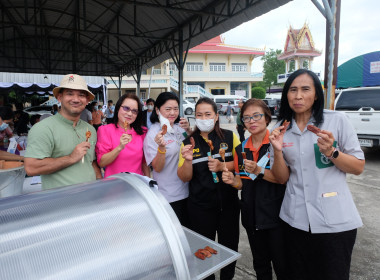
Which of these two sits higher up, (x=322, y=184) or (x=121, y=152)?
(x=121, y=152)

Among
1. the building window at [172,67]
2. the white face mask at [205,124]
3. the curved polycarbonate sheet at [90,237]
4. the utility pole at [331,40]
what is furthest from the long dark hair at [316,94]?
the building window at [172,67]

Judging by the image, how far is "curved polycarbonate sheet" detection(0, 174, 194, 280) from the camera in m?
0.84

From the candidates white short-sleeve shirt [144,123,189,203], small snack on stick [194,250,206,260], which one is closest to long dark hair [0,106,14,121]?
white short-sleeve shirt [144,123,189,203]

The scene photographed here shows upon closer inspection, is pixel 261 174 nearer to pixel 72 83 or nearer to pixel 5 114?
pixel 72 83

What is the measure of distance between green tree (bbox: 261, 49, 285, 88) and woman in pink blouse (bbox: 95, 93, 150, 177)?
48.6m

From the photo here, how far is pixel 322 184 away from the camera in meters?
1.52

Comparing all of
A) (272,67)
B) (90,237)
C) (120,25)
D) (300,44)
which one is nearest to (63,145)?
(90,237)

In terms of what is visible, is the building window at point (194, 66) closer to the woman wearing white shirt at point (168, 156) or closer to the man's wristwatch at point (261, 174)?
the woman wearing white shirt at point (168, 156)

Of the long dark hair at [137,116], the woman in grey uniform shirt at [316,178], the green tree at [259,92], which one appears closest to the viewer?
the woman in grey uniform shirt at [316,178]

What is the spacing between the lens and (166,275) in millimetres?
1005

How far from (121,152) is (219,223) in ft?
3.48

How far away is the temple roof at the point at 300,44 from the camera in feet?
126

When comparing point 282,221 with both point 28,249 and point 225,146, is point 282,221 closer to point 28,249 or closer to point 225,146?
point 225,146

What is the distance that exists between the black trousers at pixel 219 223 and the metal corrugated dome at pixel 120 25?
223 inches
